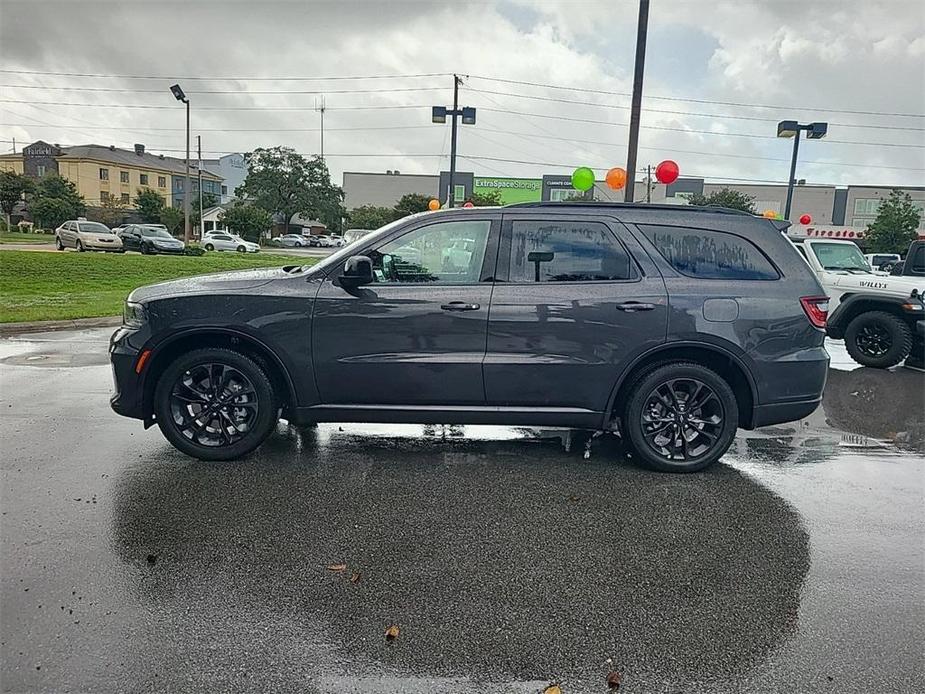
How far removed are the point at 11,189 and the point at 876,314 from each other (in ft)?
204

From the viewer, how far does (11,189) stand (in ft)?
173

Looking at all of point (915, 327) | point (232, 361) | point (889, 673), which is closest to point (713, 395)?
point (889, 673)

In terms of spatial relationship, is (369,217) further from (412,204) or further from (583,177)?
(583,177)

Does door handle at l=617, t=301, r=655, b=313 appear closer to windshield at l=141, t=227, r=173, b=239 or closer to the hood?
the hood

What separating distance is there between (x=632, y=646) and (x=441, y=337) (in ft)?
7.78

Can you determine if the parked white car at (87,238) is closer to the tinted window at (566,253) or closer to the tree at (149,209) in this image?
the tinted window at (566,253)

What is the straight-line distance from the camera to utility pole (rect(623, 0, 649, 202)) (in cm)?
1045

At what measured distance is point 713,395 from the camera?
4.66 meters

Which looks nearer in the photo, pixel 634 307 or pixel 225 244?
pixel 634 307

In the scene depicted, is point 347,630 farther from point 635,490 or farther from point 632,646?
point 635,490

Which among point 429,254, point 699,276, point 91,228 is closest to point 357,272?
point 429,254

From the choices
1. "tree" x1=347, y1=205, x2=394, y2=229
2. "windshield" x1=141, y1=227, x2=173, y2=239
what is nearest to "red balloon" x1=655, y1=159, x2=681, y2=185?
"windshield" x1=141, y1=227, x2=173, y2=239

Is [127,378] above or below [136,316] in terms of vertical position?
below

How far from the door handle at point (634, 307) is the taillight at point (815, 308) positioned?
1.11 meters
